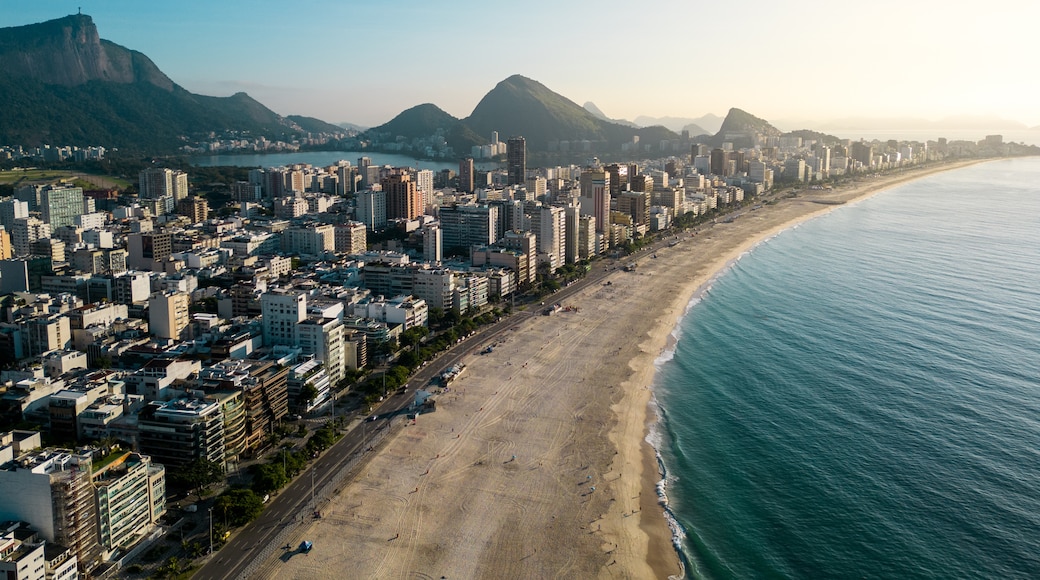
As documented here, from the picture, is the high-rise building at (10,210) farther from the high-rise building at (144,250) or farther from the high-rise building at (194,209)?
the high-rise building at (144,250)

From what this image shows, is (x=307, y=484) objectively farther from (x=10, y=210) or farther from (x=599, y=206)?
(x=10, y=210)

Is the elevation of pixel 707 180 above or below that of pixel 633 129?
below

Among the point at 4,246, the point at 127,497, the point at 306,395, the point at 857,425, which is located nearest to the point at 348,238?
the point at 4,246

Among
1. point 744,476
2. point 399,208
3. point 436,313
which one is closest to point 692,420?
point 744,476

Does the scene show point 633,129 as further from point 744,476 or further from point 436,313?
point 744,476

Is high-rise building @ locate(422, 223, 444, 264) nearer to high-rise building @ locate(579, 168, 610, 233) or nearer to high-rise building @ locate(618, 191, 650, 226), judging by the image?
high-rise building @ locate(579, 168, 610, 233)

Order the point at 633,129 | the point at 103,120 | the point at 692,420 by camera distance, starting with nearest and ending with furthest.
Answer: the point at 692,420 → the point at 103,120 → the point at 633,129

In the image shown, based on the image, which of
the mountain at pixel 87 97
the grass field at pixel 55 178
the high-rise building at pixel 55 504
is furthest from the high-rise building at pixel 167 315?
the mountain at pixel 87 97

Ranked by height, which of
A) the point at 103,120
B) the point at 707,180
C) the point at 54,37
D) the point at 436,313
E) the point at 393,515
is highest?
the point at 54,37
